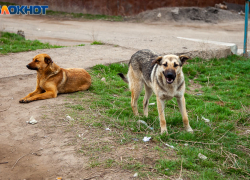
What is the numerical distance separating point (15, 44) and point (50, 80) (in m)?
4.99

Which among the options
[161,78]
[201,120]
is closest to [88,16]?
[201,120]

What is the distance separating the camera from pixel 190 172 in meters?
3.82

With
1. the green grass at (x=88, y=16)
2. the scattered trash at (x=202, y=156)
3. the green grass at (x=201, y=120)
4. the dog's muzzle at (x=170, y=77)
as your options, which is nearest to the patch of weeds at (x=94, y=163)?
the green grass at (x=201, y=120)

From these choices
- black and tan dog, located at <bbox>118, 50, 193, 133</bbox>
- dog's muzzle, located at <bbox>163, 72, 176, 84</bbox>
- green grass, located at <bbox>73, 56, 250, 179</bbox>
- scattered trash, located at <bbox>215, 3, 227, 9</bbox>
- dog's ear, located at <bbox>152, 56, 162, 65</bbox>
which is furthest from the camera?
scattered trash, located at <bbox>215, 3, 227, 9</bbox>

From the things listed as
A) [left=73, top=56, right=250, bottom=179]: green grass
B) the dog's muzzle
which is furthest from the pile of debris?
the dog's muzzle

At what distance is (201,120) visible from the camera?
5.71 m

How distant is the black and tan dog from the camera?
188 inches

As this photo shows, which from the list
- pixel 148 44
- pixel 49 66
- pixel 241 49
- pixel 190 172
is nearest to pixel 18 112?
pixel 49 66

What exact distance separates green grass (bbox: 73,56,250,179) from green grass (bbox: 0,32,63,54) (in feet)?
10.5

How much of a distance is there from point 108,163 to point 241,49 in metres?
9.20

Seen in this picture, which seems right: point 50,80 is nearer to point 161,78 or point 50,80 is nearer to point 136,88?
point 136,88

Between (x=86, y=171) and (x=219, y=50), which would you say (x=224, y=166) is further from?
(x=219, y=50)

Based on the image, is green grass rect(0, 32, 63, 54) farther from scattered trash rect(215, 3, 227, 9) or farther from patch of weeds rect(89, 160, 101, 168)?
scattered trash rect(215, 3, 227, 9)

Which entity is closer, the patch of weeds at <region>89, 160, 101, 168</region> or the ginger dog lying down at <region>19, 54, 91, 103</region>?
the patch of weeds at <region>89, 160, 101, 168</region>
